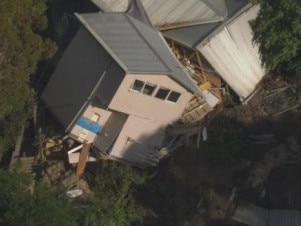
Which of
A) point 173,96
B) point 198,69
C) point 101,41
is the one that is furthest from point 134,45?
point 198,69

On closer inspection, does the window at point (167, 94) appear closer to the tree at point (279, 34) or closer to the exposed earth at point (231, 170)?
the exposed earth at point (231, 170)

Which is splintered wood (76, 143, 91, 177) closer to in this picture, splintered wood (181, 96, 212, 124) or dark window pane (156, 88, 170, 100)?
dark window pane (156, 88, 170, 100)

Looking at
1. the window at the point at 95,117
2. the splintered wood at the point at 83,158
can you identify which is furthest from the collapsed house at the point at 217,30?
the splintered wood at the point at 83,158

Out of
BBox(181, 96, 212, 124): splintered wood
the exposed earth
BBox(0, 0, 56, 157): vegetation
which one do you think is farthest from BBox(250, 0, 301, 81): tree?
BBox(0, 0, 56, 157): vegetation

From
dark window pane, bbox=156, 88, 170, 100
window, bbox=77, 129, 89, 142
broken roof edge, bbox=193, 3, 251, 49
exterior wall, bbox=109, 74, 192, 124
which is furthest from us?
broken roof edge, bbox=193, 3, 251, 49

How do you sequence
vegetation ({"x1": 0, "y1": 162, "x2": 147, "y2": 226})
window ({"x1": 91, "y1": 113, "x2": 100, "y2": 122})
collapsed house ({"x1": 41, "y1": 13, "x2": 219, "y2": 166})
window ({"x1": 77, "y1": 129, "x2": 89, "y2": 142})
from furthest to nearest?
window ({"x1": 77, "y1": 129, "x2": 89, "y2": 142}), window ({"x1": 91, "y1": 113, "x2": 100, "y2": 122}), collapsed house ({"x1": 41, "y1": 13, "x2": 219, "y2": 166}), vegetation ({"x1": 0, "y1": 162, "x2": 147, "y2": 226})

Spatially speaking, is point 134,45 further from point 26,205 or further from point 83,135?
point 26,205

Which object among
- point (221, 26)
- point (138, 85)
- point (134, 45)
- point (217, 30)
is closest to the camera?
point (138, 85)
